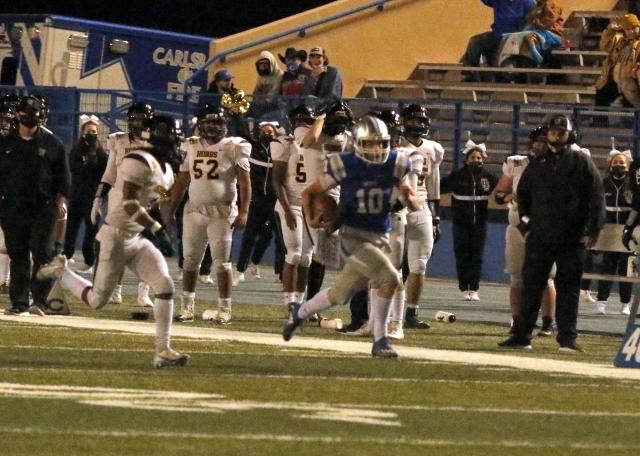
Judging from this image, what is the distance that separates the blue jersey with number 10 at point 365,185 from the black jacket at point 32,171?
138 inches

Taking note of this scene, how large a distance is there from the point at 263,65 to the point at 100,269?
13.0m

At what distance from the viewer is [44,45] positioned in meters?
26.2

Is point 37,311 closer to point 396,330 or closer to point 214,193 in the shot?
point 214,193

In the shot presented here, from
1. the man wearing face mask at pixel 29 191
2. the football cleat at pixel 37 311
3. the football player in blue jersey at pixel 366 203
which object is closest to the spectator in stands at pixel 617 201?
the football cleat at pixel 37 311

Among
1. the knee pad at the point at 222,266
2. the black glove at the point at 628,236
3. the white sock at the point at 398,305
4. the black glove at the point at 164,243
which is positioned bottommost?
the white sock at the point at 398,305

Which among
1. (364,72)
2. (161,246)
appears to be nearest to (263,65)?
(364,72)

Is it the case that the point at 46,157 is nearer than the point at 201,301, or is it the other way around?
the point at 46,157

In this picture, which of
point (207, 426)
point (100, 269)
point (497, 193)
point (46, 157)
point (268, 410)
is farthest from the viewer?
point (497, 193)

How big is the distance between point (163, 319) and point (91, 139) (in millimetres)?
9928

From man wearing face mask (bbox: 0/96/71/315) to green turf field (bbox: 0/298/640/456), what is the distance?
5.96ft

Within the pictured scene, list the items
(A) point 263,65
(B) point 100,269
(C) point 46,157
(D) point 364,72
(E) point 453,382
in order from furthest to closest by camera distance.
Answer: (D) point 364,72
(A) point 263,65
(C) point 46,157
(B) point 100,269
(E) point 453,382

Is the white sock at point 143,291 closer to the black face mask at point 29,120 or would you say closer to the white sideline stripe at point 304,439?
the black face mask at point 29,120

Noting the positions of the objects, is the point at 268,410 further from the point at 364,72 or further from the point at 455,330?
the point at 364,72

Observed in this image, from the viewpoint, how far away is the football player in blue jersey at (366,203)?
12.4 metres
